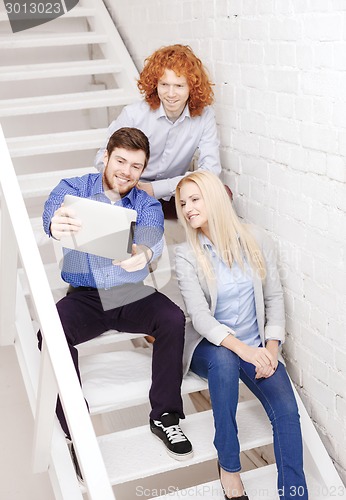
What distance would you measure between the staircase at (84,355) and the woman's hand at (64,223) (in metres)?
0.14

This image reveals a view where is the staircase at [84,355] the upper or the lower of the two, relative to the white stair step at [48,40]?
lower

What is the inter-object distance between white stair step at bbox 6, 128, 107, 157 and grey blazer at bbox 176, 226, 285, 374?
3.32 feet

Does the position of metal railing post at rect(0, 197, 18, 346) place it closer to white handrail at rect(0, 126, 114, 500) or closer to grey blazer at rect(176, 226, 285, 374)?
white handrail at rect(0, 126, 114, 500)

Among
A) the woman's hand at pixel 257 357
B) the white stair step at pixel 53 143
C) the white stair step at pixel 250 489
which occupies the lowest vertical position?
the white stair step at pixel 250 489

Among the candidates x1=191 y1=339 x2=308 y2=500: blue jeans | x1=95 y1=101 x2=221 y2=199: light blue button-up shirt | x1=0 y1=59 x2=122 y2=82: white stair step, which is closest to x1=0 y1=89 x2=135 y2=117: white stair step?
x1=0 y1=59 x2=122 y2=82: white stair step

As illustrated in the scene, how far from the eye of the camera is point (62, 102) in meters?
3.23

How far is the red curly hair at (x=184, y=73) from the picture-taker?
2510 millimetres

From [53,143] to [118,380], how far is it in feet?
Result: 4.30

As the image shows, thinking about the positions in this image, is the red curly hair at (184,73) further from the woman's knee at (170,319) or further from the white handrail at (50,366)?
the woman's knee at (170,319)

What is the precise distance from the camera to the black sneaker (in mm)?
2041

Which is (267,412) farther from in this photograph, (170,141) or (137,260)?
(170,141)

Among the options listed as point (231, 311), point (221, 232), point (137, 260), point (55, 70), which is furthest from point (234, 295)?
point (55, 70)

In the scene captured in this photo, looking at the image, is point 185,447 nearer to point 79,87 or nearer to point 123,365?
point 123,365

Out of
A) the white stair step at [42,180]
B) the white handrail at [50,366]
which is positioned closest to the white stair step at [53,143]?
the white stair step at [42,180]
